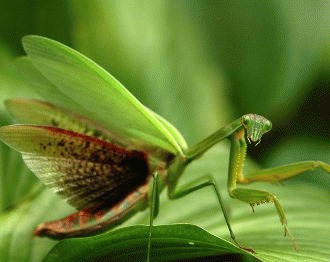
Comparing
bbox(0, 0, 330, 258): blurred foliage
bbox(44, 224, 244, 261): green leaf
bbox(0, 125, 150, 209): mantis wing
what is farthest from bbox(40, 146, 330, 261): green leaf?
bbox(0, 0, 330, 258): blurred foliage

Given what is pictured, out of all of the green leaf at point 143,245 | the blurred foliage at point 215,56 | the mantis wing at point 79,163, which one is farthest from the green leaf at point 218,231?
the blurred foliage at point 215,56

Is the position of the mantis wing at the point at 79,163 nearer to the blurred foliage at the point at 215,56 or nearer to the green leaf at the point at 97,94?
the green leaf at the point at 97,94

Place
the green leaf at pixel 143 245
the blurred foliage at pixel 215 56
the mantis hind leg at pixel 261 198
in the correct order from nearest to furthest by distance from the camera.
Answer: the green leaf at pixel 143 245, the mantis hind leg at pixel 261 198, the blurred foliage at pixel 215 56

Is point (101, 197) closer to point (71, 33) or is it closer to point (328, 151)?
point (71, 33)

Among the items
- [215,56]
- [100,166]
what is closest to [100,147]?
[100,166]

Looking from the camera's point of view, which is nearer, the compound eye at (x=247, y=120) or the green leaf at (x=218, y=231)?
the green leaf at (x=218, y=231)

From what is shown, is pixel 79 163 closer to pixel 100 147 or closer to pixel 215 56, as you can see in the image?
pixel 100 147
